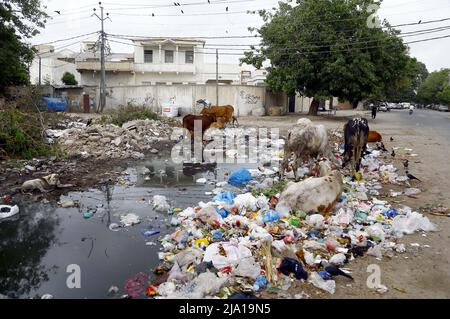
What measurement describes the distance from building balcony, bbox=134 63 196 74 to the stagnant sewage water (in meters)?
27.5

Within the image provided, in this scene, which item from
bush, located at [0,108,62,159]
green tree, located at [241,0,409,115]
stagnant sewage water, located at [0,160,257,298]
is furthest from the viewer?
green tree, located at [241,0,409,115]

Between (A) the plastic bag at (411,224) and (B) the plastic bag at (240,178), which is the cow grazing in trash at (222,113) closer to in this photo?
(B) the plastic bag at (240,178)

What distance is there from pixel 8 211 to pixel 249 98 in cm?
2310

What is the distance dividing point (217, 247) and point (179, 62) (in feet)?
105

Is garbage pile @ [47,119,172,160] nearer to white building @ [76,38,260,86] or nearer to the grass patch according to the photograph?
the grass patch

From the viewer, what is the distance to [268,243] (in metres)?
4.19

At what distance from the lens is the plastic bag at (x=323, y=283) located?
355 cm

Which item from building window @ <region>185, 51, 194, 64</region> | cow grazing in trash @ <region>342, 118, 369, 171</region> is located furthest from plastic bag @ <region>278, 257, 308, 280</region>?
building window @ <region>185, 51, 194, 64</region>

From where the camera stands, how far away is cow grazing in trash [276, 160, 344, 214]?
5.41 m

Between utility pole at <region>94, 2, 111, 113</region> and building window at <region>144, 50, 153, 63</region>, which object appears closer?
utility pole at <region>94, 2, 111, 113</region>

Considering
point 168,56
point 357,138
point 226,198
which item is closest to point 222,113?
point 357,138

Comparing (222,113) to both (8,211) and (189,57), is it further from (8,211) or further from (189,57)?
(189,57)

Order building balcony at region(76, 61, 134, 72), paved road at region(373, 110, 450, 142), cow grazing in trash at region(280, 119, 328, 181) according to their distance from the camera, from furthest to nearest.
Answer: building balcony at region(76, 61, 134, 72), paved road at region(373, 110, 450, 142), cow grazing in trash at region(280, 119, 328, 181)

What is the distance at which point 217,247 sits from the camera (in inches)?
169
